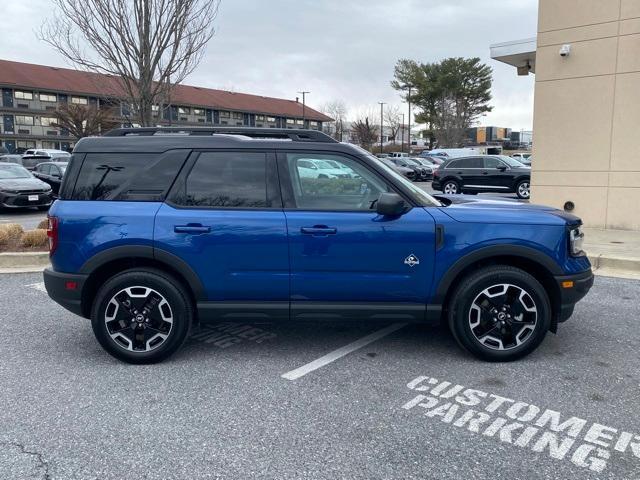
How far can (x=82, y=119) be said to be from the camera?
47250 millimetres

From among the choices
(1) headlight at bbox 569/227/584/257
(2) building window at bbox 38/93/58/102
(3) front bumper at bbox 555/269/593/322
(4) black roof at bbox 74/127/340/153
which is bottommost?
(3) front bumper at bbox 555/269/593/322

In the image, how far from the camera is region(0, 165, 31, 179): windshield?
1546 cm

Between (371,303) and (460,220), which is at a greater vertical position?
(460,220)

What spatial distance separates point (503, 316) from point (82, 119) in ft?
165

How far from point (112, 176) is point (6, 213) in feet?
43.9

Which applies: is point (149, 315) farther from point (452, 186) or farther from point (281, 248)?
point (452, 186)

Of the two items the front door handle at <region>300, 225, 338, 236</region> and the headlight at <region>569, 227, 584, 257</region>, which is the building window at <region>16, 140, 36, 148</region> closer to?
the front door handle at <region>300, 225, 338, 236</region>

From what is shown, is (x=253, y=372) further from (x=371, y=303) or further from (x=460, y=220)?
(x=460, y=220)

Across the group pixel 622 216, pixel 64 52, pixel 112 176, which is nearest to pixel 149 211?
pixel 112 176

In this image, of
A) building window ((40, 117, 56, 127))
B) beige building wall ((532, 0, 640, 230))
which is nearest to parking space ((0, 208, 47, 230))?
beige building wall ((532, 0, 640, 230))

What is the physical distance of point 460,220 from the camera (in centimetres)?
401

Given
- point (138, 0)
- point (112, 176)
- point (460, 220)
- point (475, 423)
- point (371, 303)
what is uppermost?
point (138, 0)

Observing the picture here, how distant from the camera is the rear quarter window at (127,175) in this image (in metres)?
4.14

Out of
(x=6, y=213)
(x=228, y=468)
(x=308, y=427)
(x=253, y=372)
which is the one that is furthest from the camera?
(x=6, y=213)
